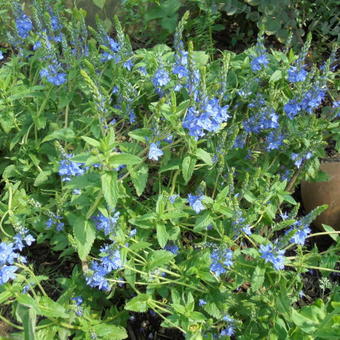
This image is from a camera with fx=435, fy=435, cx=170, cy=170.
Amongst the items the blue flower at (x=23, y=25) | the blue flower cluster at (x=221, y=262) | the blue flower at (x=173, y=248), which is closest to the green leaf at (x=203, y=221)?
the blue flower cluster at (x=221, y=262)

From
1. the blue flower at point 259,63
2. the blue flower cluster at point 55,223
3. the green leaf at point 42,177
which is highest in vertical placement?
the blue flower at point 259,63

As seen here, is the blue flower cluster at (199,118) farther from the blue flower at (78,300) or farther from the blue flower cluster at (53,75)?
the blue flower at (78,300)

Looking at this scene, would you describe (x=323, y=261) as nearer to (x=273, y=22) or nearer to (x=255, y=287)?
(x=255, y=287)

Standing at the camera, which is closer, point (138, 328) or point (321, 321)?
point (321, 321)

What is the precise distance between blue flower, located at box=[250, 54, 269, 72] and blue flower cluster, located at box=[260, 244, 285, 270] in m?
1.24

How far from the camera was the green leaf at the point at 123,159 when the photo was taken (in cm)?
213

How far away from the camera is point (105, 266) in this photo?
7.86ft

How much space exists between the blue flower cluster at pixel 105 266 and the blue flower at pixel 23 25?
1894 mm

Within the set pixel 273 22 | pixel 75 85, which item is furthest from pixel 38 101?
pixel 273 22

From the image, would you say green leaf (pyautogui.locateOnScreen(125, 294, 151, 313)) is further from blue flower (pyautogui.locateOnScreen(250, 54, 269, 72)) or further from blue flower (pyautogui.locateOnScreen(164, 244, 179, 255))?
blue flower (pyautogui.locateOnScreen(250, 54, 269, 72))

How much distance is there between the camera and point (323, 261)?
8.50 ft

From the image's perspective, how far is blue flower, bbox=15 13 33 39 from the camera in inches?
129

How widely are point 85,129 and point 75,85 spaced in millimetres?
355

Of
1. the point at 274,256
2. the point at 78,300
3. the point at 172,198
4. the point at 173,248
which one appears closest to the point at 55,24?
the point at 172,198
